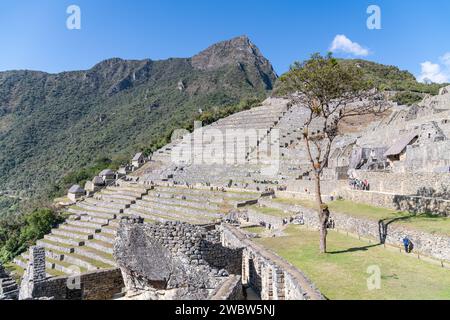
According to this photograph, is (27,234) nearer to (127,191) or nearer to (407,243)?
(127,191)

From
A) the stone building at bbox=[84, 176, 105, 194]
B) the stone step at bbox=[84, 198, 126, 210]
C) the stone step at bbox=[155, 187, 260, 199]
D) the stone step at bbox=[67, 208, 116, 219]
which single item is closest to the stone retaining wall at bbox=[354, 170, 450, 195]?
the stone step at bbox=[155, 187, 260, 199]

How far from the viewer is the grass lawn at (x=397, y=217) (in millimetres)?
11047

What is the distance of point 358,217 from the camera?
14.3 metres

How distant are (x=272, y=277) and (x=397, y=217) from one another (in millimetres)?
7294

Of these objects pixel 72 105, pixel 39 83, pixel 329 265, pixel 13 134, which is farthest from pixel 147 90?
pixel 329 265

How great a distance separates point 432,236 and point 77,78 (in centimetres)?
16883

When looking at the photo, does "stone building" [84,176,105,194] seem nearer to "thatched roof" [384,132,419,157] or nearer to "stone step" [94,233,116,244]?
"stone step" [94,233,116,244]

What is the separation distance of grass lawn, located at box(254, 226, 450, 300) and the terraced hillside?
33.8 feet

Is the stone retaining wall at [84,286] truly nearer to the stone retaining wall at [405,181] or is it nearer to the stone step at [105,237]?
the stone retaining wall at [405,181]

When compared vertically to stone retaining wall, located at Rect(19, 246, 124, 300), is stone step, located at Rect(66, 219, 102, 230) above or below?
below

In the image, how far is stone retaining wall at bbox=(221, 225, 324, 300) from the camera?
6.42 m

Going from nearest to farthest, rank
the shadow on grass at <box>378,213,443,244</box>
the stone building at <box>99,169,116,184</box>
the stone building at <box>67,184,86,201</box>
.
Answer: the shadow on grass at <box>378,213,443,244</box> → the stone building at <box>67,184,86,201</box> → the stone building at <box>99,169,116,184</box>
